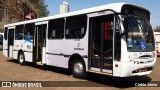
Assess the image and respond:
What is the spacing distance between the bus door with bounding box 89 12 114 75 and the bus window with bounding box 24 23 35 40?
5.99 meters

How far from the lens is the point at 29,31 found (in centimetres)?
1672

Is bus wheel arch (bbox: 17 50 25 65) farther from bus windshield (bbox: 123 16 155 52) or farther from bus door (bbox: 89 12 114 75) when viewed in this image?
bus windshield (bbox: 123 16 155 52)

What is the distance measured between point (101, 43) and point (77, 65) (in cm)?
193

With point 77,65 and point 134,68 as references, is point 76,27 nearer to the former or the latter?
point 77,65

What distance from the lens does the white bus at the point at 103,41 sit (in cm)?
982

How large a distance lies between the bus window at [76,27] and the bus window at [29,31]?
13.6 feet

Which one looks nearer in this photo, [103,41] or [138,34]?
[138,34]

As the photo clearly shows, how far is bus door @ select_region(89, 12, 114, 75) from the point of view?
33.6ft

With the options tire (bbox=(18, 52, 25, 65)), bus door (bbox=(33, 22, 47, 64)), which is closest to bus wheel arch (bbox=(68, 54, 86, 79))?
bus door (bbox=(33, 22, 47, 64))

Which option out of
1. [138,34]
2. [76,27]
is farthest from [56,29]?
[138,34]

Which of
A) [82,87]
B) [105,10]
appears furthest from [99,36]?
[82,87]

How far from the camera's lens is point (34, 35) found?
16078mm

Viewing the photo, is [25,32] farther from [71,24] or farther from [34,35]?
[71,24]

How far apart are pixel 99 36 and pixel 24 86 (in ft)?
11.1
